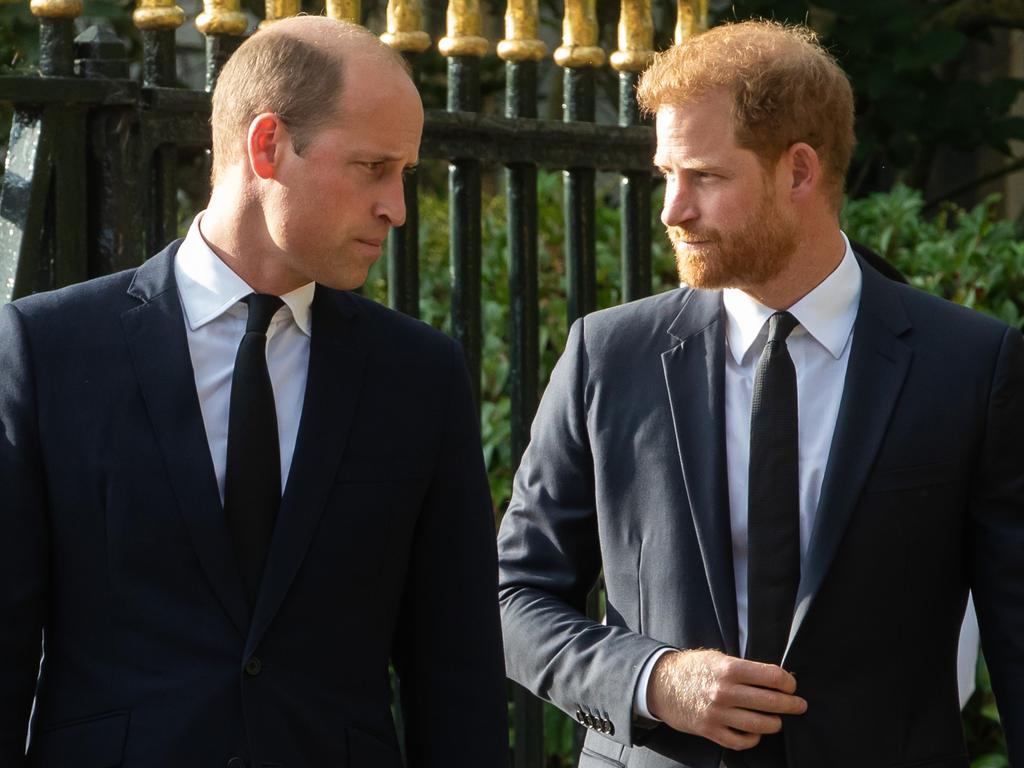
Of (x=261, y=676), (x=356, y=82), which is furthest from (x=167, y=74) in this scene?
(x=261, y=676)

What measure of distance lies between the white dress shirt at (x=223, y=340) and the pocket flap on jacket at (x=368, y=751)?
39 cm

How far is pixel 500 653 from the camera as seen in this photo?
8.89 feet

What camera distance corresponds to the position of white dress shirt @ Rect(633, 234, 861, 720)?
9.19 feet

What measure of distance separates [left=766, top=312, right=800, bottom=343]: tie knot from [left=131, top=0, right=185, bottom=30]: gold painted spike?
52.1 inches

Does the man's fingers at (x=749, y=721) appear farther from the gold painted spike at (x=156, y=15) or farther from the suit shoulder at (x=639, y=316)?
the gold painted spike at (x=156, y=15)

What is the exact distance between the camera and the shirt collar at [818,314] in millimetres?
2900

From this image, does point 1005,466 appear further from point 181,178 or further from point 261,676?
point 181,178

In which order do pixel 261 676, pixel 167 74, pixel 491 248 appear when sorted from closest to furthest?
pixel 261 676, pixel 167 74, pixel 491 248

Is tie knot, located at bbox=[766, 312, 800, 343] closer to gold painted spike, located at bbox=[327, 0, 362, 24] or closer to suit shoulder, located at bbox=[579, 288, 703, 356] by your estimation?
suit shoulder, located at bbox=[579, 288, 703, 356]

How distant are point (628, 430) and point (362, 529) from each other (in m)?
0.61

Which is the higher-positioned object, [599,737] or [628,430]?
[628,430]

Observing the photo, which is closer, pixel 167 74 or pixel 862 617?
pixel 862 617

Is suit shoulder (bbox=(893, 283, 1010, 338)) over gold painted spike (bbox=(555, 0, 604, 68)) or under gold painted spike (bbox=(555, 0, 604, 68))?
under

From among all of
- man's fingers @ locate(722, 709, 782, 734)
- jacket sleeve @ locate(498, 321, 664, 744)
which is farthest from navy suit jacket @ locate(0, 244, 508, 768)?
man's fingers @ locate(722, 709, 782, 734)
